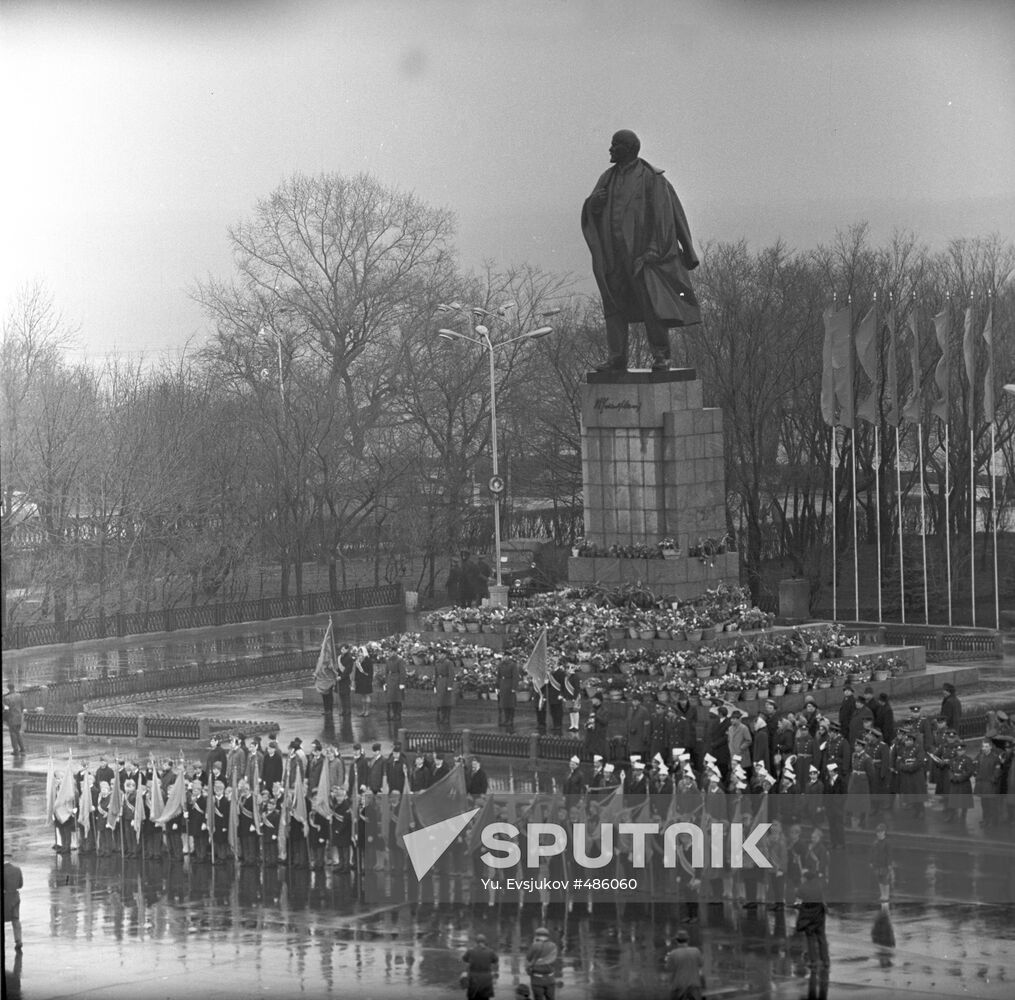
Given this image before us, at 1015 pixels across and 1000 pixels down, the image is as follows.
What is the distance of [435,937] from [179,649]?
26.5 m

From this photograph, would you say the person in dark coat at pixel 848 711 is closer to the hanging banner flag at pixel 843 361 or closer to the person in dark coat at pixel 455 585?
the hanging banner flag at pixel 843 361

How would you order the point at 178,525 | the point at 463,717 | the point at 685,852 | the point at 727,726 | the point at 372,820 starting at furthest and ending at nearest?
the point at 178,525, the point at 463,717, the point at 727,726, the point at 372,820, the point at 685,852

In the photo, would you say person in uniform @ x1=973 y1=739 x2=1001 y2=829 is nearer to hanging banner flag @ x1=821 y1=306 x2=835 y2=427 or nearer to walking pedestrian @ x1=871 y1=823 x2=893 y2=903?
walking pedestrian @ x1=871 y1=823 x2=893 y2=903

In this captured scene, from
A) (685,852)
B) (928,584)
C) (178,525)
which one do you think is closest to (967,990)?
(685,852)

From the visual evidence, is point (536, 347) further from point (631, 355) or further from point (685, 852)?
point (685, 852)

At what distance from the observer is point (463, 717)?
3806 cm

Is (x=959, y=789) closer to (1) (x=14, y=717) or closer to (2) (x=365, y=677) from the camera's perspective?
(2) (x=365, y=677)

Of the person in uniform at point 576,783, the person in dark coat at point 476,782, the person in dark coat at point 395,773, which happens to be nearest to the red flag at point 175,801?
the person in dark coat at point 395,773

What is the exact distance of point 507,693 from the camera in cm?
3694

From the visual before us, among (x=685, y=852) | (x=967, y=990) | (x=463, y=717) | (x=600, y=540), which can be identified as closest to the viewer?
(x=967, y=990)

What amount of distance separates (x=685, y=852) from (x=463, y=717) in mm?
12090

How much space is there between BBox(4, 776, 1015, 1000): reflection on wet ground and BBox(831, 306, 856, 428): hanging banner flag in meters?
20.9

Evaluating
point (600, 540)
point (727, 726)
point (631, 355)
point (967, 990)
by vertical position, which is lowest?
point (967, 990)

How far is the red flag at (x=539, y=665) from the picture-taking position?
118 ft
